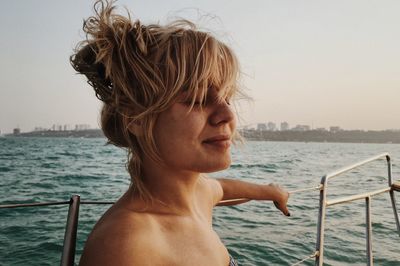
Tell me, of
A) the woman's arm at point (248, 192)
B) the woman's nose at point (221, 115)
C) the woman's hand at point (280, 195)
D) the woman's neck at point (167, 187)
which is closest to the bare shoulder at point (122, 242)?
the woman's neck at point (167, 187)

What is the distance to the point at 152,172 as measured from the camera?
47.6 inches

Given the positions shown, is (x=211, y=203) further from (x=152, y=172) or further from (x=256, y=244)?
(x=256, y=244)

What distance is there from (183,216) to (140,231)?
342 mm

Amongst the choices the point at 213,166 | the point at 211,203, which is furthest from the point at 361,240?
the point at 213,166

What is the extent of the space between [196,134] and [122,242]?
408mm

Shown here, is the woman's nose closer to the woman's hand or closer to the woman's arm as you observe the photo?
the woman's arm

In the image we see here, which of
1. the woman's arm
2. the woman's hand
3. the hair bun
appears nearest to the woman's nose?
the hair bun

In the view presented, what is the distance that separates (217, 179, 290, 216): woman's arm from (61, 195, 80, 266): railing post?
0.91 metres

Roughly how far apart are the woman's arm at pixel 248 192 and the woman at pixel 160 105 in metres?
0.72

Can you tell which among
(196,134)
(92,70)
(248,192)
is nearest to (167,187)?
(196,134)

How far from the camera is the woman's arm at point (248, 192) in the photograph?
1934mm

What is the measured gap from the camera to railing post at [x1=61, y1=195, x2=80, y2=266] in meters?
1.10

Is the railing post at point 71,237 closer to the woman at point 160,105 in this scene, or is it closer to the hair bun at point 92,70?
the woman at point 160,105

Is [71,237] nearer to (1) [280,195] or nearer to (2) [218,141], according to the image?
(2) [218,141]
